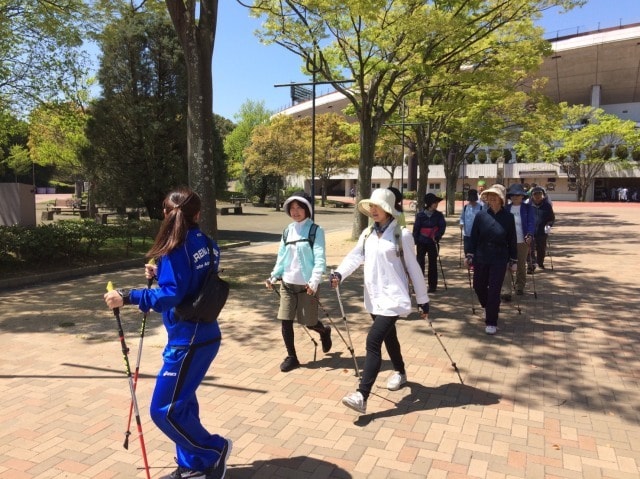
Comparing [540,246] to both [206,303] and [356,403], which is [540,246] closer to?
[356,403]

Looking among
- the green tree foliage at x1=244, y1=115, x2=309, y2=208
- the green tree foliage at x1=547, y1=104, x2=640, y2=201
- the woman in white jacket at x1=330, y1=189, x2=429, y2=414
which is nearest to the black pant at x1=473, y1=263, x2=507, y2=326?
the woman in white jacket at x1=330, y1=189, x2=429, y2=414

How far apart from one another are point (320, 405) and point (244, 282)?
18.4ft

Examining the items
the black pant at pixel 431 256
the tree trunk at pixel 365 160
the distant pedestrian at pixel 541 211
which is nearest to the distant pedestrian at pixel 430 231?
the black pant at pixel 431 256

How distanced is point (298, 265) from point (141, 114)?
1359 centimetres

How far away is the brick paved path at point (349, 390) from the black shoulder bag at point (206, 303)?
1.18 meters

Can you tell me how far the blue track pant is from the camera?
2623 millimetres

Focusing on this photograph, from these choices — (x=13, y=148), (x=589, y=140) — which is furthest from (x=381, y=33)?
(x=13, y=148)

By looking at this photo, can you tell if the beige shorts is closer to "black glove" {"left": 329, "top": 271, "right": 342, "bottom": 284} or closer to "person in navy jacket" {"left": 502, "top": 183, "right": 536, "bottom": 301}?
"black glove" {"left": 329, "top": 271, "right": 342, "bottom": 284}

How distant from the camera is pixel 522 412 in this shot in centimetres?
400

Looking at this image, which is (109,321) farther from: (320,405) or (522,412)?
(522,412)

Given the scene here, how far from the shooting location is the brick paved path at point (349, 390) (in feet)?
10.7

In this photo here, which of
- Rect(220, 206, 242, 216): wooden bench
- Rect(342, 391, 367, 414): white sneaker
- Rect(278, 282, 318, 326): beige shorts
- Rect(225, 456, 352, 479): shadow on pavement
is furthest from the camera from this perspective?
Rect(220, 206, 242, 216): wooden bench

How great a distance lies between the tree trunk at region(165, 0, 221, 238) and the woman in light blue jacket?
398 centimetres

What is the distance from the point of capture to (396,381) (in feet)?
14.5
